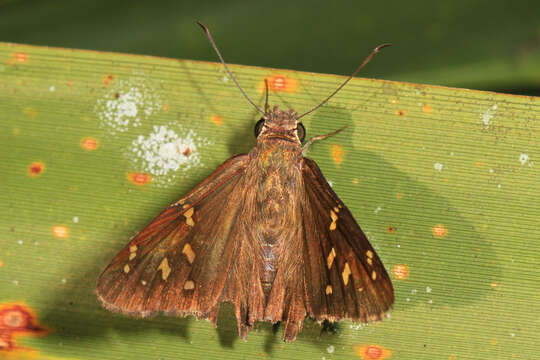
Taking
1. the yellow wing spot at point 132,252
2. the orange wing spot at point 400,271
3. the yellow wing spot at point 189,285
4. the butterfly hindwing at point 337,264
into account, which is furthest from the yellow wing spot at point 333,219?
the yellow wing spot at point 132,252

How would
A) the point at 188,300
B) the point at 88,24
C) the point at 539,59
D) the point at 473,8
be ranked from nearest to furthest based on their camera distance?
the point at 188,300
the point at 539,59
the point at 473,8
the point at 88,24

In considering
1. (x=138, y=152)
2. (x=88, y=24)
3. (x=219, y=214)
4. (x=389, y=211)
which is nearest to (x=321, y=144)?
(x=389, y=211)

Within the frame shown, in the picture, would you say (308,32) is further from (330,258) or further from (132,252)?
(132,252)

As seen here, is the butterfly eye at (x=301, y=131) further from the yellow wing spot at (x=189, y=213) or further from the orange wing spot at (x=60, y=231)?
the orange wing spot at (x=60, y=231)

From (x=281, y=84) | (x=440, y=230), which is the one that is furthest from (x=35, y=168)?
(x=440, y=230)

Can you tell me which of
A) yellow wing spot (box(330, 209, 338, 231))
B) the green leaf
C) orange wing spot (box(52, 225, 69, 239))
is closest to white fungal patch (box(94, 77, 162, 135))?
the green leaf

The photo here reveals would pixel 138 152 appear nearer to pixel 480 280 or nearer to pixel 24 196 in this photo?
pixel 24 196

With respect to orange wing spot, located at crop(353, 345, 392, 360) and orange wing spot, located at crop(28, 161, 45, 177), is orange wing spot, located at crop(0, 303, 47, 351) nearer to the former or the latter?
orange wing spot, located at crop(28, 161, 45, 177)
